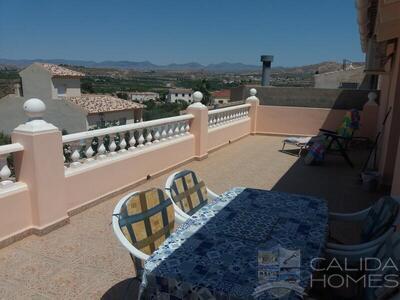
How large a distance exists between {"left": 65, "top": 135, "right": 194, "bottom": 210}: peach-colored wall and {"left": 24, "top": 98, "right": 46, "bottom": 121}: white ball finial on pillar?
0.96 metres

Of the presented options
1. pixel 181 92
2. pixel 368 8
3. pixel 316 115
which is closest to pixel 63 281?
pixel 368 8

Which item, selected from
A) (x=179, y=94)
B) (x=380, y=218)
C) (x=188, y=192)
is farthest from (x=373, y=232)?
(x=179, y=94)

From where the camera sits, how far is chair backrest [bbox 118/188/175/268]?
257 cm

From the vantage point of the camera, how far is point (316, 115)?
11.7 meters

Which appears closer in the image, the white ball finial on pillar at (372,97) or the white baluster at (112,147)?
the white baluster at (112,147)

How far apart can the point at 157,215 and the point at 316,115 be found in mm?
9982

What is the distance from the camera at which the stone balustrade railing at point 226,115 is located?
934 cm

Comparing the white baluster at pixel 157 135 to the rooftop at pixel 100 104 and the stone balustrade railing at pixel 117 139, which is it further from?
the rooftop at pixel 100 104

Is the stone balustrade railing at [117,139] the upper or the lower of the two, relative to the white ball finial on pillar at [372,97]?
lower

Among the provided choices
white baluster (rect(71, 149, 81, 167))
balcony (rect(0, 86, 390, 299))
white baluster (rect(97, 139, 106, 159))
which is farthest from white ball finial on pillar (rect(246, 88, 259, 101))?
white baluster (rect(71, 149, 81, 167))

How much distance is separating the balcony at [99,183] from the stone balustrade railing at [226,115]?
64mm

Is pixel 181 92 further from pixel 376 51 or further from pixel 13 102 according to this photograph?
pixel 376 51

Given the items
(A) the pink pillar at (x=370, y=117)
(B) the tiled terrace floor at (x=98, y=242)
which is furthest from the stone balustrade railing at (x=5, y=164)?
(A) the pink pillar at (x=370, y=117)
